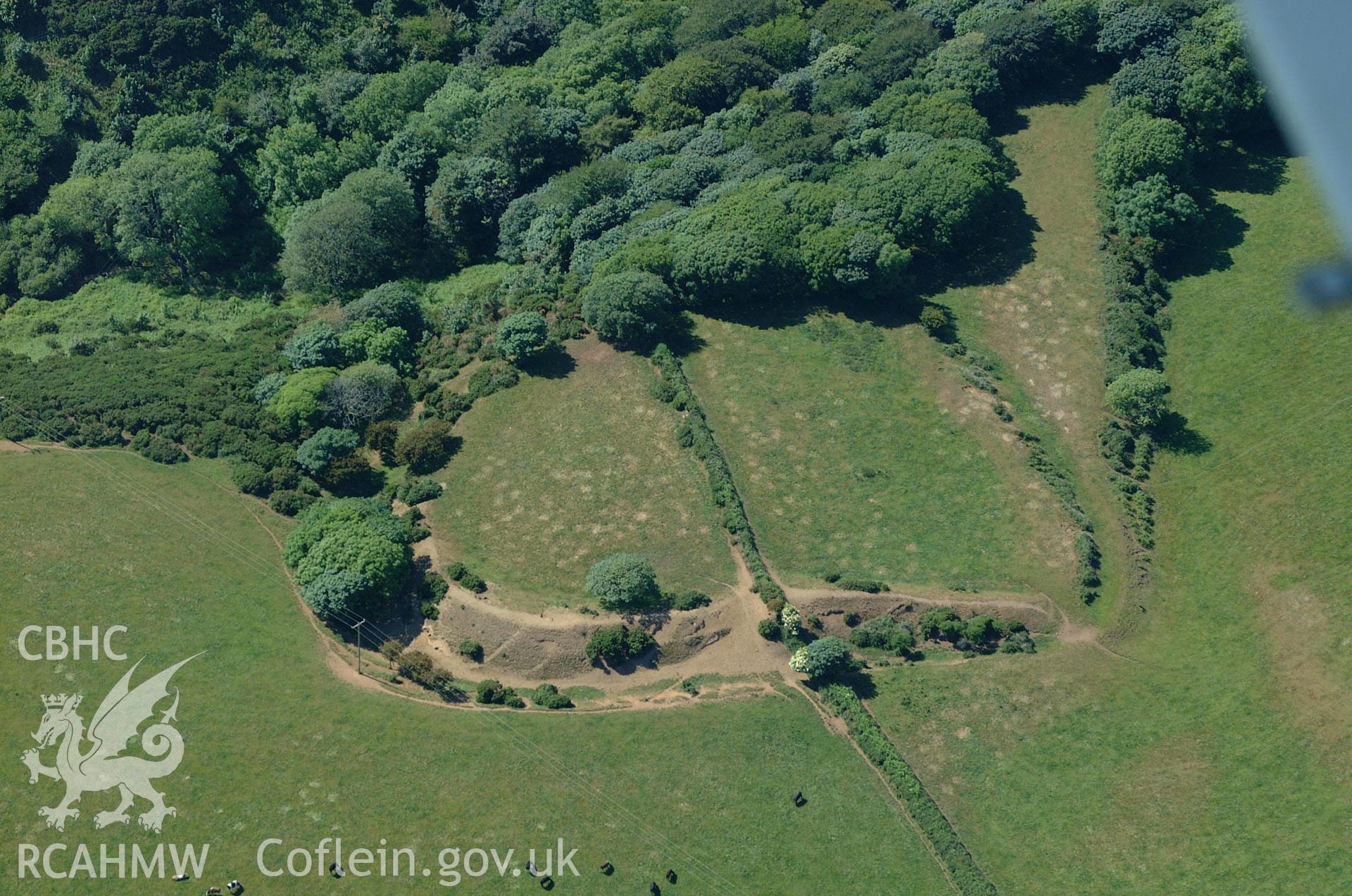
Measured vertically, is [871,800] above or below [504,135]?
below

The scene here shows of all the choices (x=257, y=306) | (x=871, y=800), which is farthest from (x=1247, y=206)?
(x=257, y=306)

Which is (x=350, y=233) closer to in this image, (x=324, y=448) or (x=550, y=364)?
(x=550, y=364)

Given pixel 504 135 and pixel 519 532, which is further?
pixel 504 135

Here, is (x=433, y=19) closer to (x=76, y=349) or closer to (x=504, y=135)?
(x=504, y=135)

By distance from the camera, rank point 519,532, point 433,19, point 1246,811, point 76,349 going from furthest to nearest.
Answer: point 433,19 → point 76,349 → point 519,532 → point 1246,811

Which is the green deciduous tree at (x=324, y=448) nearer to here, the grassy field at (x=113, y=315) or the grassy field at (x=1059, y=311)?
the grassy field at (x=113, y=315)
